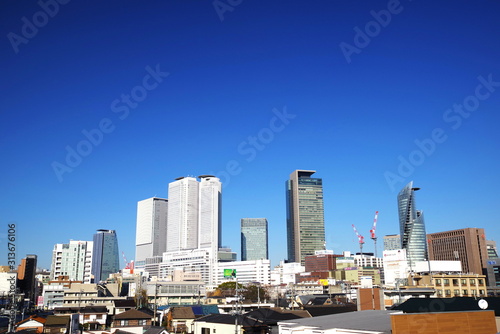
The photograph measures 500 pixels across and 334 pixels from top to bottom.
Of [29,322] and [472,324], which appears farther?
[29,322]

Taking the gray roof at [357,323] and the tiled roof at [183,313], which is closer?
the gray roof at [357,323]

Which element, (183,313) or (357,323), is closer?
(357,323)

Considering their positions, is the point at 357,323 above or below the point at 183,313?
above

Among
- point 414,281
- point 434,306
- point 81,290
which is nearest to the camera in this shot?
point 434,306

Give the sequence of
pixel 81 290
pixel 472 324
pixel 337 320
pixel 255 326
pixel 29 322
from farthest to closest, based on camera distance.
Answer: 1. pixel 81 290
2. pixel 29 322
3. pixel 255 326
4. pixel 337 320
5. pixel 472 324

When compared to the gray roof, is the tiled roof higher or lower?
lower

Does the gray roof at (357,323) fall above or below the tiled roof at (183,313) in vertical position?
above

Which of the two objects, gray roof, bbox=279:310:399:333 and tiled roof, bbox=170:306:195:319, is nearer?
gray roof, bbox=279:310:399:333

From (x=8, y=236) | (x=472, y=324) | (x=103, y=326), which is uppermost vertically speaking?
(x=8, y=236)

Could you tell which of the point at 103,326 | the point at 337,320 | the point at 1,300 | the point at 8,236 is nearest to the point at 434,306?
the point at 337,320

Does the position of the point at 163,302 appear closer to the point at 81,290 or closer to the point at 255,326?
the point at 81,290

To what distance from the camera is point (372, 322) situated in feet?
112

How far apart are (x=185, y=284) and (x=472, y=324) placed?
173m

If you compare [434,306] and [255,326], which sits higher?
[434,306]
